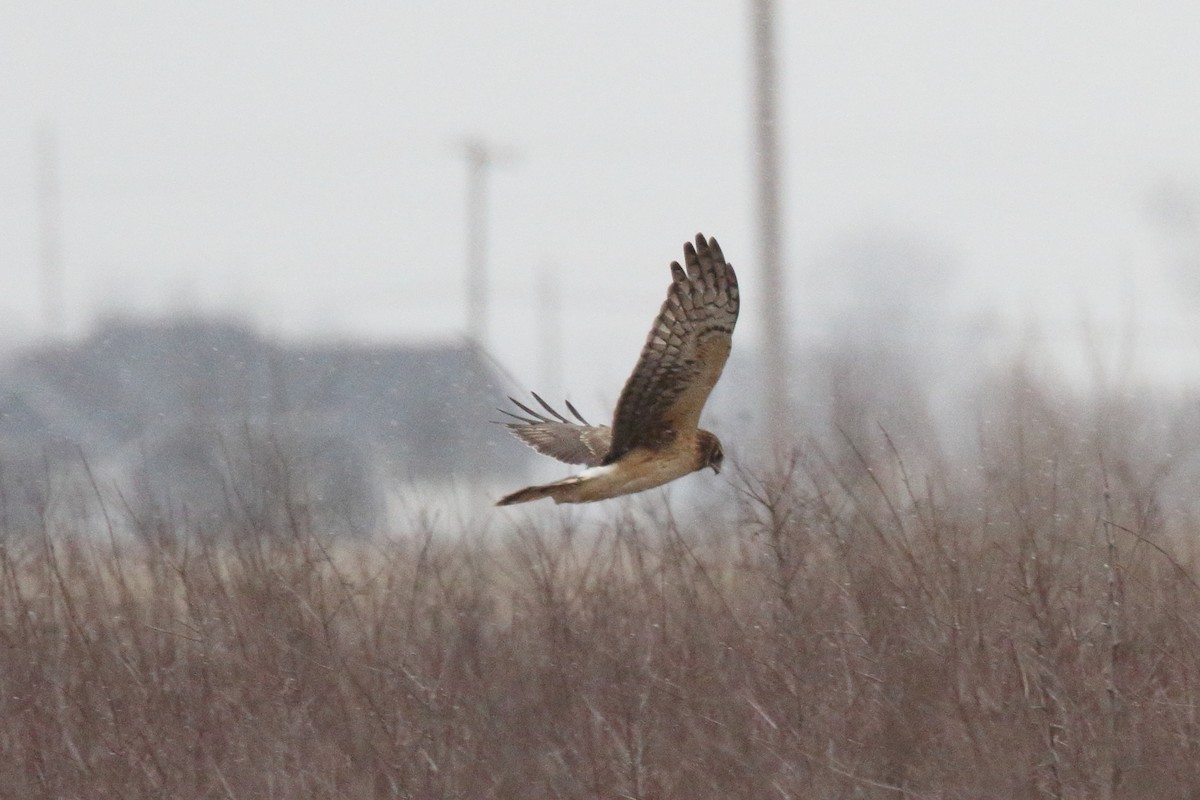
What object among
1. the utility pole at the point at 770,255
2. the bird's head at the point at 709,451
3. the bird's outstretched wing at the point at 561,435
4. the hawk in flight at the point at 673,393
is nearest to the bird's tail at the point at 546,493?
the hawk in flight at the point at 673,393

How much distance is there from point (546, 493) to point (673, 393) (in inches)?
25.5

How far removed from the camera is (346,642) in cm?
780

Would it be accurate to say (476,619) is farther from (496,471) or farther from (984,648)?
(496,471)

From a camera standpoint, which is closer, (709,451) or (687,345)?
(687,345)

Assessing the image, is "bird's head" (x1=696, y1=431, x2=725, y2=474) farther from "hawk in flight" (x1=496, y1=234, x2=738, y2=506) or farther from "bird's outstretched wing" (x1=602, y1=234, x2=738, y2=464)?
"bird's outstretched wing" (x1=602, y1=234, x2=738, y2=464)

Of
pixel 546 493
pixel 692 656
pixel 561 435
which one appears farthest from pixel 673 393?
pixel 561 435

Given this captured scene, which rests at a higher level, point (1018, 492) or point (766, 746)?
point (1018, 492)

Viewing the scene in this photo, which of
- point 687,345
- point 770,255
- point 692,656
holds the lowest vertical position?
point 692,656

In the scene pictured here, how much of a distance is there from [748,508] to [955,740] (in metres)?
1.21

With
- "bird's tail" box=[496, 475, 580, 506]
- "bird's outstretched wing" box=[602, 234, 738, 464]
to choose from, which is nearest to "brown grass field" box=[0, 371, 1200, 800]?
"bird's tail" box=[496, 475, 580, 506]

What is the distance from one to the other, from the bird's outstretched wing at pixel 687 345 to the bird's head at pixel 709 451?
0.19m

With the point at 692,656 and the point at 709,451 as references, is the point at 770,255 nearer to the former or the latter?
the point at 709,451

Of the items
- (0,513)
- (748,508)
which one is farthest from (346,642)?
(748,508)

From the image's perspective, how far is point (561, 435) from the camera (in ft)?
27.8
